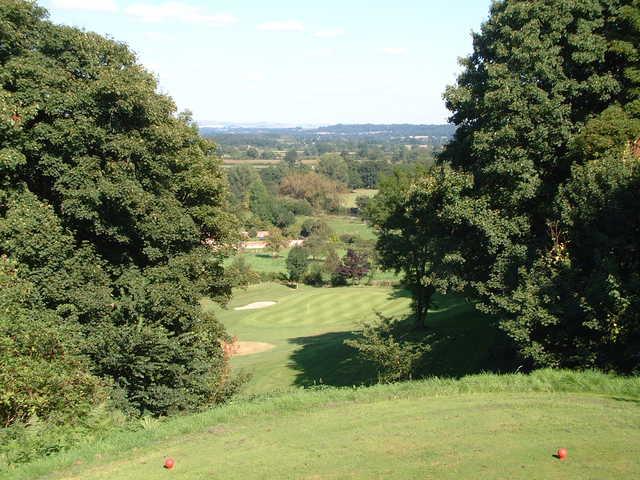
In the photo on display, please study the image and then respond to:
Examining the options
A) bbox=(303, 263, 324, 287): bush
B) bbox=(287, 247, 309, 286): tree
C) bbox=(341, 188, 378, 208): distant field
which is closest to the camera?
bbox=(287, 247, 309, 286): tree

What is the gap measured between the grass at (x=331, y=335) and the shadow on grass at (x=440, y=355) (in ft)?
0.14

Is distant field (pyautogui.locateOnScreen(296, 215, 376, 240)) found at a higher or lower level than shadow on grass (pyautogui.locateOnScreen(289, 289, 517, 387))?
lower

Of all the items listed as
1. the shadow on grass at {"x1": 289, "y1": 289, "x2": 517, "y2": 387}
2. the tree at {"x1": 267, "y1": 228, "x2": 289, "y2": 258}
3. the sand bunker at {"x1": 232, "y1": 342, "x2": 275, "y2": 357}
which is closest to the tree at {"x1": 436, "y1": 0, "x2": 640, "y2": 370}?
the shadow on grass at {"x1": 289, "y1": 289, "x2": 517, "y2": 387}

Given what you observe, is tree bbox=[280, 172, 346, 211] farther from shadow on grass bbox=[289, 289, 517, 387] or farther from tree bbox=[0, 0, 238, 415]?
tree bbox=[0, 0, 238, 415]

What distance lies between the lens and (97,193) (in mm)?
17328

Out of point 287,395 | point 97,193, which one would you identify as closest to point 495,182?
point 287,395

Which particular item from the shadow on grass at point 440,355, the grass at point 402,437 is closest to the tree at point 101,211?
the grass at point 402,437

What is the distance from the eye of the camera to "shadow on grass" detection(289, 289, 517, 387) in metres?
22.1

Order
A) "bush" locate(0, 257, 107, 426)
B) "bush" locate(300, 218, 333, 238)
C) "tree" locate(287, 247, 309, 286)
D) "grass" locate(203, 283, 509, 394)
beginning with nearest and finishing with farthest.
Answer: "bush" locate(0, 257, 107, 426)
"grass" locate(203, 283, 509, 394)
"tree" locate(287, 247, 309, 286)
"bush" locate(300, 218, 333, 238)

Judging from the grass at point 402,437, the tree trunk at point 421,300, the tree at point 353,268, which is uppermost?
the grass at point 402,437

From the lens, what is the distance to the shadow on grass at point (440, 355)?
72.4 ft

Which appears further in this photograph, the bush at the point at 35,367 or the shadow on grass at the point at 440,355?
the shadow on grass at the point at 440,355

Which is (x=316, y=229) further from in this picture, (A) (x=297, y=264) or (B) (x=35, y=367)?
(B) (x=35, y=367)

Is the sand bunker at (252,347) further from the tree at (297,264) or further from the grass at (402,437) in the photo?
the tree at (297,264)
